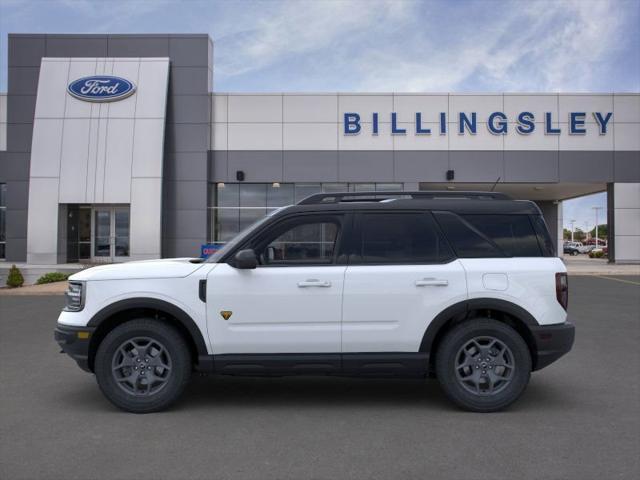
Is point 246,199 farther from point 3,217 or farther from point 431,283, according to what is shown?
point 431,283

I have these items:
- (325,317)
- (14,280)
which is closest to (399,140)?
(14,280)

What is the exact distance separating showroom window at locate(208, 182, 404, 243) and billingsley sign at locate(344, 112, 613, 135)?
9.27 ft

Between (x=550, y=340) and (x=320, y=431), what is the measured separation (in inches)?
84.9

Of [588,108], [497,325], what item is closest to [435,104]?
[588,108]

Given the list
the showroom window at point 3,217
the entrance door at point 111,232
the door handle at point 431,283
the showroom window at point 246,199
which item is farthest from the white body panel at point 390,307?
the showroom window at point 3,217

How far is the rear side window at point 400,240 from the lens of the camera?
505 cm

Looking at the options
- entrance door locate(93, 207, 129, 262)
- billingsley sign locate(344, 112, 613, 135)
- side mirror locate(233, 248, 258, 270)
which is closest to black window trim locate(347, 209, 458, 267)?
side mirror locate(233, 248, 258, 270)

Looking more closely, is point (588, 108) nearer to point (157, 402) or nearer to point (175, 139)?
point (175, 139)

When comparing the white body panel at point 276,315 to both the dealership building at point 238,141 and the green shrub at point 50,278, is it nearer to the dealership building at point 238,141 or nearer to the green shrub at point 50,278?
the green shrub at point 50,278

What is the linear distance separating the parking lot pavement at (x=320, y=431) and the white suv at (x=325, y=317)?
0.36 meters

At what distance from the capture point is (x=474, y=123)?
89.6 ft

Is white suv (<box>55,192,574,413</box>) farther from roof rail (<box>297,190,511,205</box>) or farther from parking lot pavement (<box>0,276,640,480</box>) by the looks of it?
roof rail (<box>297,190,511,205</box>)

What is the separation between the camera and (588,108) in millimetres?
27469

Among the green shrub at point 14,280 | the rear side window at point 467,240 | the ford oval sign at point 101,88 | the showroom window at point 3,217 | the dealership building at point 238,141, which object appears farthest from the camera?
the showroom window at point 3,217
